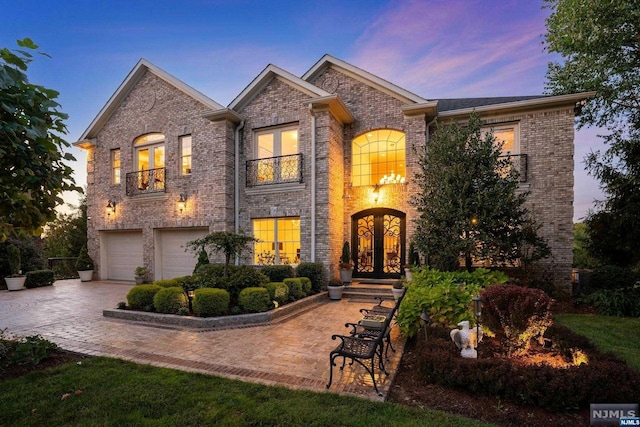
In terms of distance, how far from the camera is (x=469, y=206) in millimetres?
7520

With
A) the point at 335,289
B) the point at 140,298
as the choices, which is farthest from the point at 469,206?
the point at 140,298

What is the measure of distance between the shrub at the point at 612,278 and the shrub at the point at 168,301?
38.5 ft

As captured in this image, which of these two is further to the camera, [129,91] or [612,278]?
[129,91]

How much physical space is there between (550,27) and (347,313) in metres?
14.3

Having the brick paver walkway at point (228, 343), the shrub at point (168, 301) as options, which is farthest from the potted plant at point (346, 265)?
the shrub at point (168, 301)

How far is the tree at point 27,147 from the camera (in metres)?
2.55

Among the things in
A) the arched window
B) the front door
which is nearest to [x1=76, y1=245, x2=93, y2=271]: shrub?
the front door

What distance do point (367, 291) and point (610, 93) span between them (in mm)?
11495

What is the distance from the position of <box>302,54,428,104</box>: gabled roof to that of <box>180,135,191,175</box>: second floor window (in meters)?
5.42

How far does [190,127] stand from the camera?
12156mm

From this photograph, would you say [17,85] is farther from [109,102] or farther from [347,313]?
[109,102]

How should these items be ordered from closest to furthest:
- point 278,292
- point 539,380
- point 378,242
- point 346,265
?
point 539,380, point 278,292, point 346,265, point 378,242

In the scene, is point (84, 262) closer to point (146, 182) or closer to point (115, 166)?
point (115, 166)

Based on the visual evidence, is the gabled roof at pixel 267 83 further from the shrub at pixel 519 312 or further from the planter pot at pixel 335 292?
the shrub at pixel 519 312
